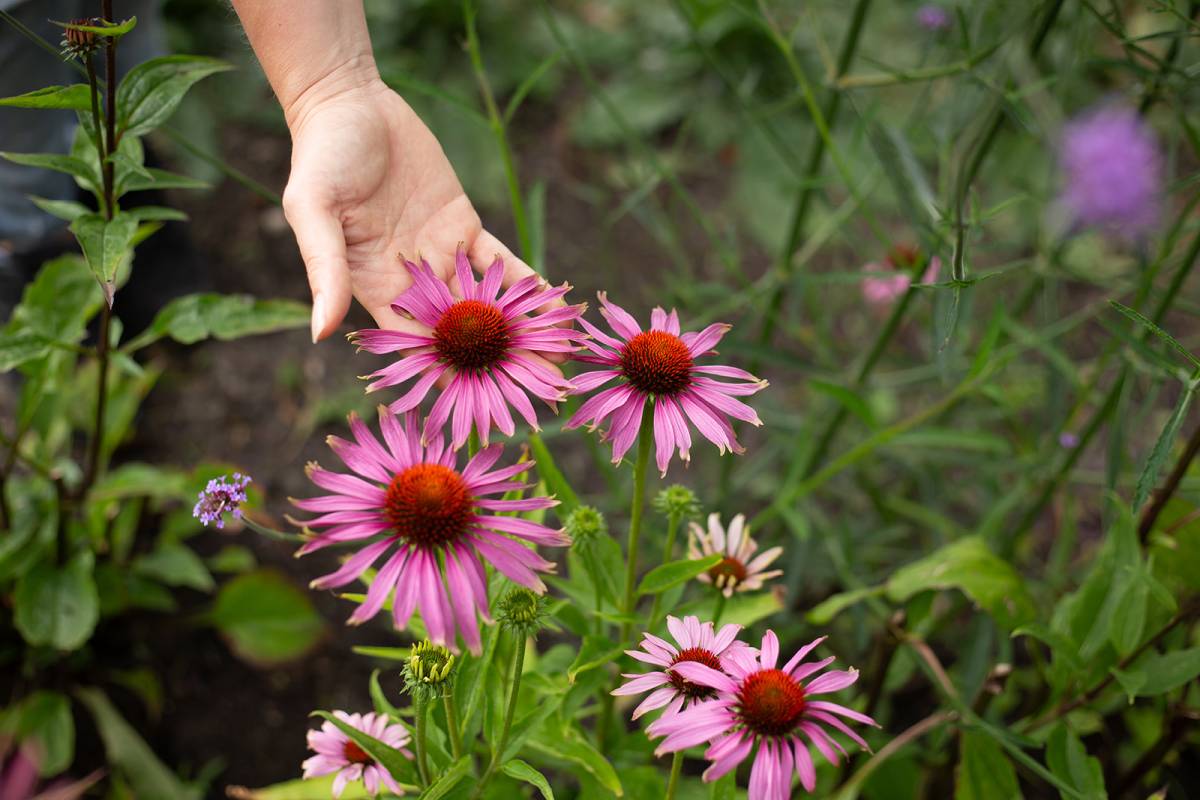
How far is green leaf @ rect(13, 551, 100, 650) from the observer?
1.31 metres

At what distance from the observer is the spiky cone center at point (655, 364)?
75cm

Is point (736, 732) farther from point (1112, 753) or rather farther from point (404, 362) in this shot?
point (1112, 753)

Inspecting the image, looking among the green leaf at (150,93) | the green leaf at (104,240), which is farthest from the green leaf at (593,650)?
the green leaf at (150,93)

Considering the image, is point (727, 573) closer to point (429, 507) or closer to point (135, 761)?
point (429, 507)

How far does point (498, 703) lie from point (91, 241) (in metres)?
0.59

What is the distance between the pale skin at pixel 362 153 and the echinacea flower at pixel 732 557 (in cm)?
30

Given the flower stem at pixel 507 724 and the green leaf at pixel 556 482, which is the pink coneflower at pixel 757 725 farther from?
the green leaf at pixel 556 482

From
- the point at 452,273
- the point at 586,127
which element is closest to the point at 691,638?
the point at 452,273

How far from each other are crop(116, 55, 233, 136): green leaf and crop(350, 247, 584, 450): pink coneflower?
1.27 ft

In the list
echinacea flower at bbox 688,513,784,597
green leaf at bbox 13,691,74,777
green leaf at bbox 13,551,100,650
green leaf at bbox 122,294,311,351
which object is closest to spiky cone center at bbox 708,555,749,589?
echinacea flower at bbox 688,513,784,597

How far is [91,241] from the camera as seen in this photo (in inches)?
37.0

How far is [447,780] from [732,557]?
0.33 m

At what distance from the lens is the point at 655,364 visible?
29.7 inches

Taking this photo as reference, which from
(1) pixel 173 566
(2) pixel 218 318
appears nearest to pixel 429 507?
(2) pixel 218 318
